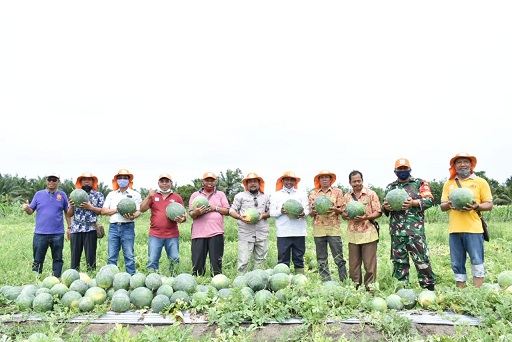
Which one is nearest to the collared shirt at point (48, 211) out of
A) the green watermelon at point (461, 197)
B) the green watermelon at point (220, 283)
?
the green watermelon at point (220, 283)

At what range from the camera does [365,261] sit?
6855 millimetres

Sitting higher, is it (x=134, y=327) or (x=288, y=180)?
(x=288, y=180)

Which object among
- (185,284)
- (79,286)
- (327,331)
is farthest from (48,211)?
(327,331)

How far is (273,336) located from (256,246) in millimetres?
3225

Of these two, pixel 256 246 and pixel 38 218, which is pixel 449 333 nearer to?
pixel 256 246

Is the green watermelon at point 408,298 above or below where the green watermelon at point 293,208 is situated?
below

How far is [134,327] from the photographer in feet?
16.0

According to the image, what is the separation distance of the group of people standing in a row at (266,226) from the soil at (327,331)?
1.85 metres

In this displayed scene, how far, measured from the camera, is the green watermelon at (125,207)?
7387mm

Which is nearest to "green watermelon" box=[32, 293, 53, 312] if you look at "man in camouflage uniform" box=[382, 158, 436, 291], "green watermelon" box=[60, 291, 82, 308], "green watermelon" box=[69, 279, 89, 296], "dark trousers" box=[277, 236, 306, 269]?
"green watermelon" box=[60, 291, 82, 308]

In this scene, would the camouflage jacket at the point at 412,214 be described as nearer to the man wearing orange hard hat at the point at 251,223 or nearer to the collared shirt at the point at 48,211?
the man wearing orange hard hat at the point at 251,223

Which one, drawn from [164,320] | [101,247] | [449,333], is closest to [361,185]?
[449,333]

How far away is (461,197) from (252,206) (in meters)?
3.51

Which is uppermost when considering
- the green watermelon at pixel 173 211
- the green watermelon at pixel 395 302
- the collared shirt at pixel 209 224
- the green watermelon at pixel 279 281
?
the green watermelon at pixel 173 211
